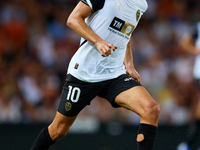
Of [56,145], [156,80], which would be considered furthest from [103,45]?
[156,80]

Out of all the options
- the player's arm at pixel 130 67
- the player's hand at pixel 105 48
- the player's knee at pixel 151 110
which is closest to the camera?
the player's hand at pixel 105 48

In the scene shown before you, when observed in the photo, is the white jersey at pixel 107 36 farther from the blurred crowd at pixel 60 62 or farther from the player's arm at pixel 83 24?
Answer: the blurred crowd at pixel 60 62

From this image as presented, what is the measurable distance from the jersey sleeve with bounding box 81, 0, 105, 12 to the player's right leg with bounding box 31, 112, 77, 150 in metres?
1.15

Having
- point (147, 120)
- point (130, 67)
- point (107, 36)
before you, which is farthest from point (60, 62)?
point (147, 120)

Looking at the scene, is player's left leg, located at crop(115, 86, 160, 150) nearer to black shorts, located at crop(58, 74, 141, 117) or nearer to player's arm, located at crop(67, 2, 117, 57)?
black shorts, located at crop(58, 74, 141, 117)

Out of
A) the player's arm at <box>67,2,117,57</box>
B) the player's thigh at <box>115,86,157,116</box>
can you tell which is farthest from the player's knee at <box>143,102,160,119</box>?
the player's arm at <box>67,2,117,57</box>

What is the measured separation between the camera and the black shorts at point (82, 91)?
3.84 meters

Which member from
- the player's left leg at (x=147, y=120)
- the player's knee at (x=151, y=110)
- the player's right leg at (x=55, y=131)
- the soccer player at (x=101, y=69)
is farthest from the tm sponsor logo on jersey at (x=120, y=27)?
the player's right leg at (x=55, y=131)

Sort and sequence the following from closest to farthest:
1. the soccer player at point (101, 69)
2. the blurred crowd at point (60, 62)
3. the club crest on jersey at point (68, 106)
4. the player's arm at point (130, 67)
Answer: the soccer player at point (101, 69) → the club crest on jersey at point (68, 106) → the player's arm at point (130, 67) → the blurred crowd at point (60, 62)

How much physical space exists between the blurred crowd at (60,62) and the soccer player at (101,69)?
10.3 ft

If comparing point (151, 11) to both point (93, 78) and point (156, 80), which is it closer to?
point (156, 80)

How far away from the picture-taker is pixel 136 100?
362 centimetres

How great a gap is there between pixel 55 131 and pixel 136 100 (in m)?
0.96

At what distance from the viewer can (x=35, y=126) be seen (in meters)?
6.37
